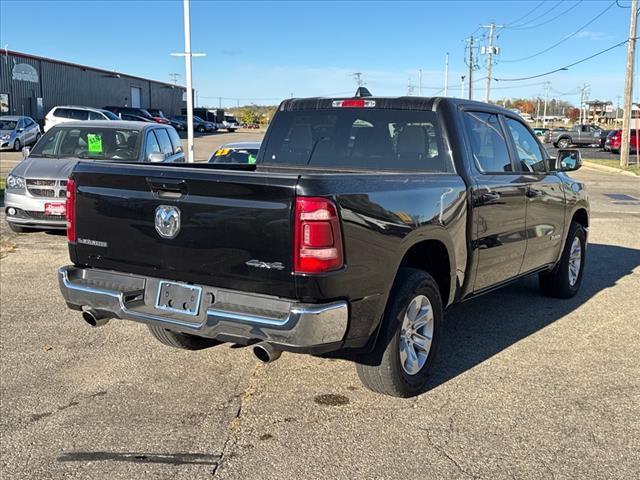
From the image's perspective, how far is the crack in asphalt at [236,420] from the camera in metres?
3.51

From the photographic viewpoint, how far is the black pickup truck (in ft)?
11.5

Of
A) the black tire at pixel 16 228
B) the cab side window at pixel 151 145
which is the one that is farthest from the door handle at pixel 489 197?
the black tire at pixel 16 228

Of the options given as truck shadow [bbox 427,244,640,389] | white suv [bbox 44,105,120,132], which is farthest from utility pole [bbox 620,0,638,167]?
truck shadow [bbox 427,244,640,389]

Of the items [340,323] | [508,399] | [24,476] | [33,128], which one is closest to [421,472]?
[340,323]

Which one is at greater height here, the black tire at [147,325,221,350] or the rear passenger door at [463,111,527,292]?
the rear passenger door at [463,111,527,292]

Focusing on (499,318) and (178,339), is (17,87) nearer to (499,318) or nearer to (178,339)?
(178,339)

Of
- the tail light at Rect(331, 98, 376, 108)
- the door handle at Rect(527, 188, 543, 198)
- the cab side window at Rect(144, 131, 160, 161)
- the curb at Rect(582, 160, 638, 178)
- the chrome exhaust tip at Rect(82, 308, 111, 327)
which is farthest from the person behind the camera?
the curb at Rect(582, 160, 638, 178)

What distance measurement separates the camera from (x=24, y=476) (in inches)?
132

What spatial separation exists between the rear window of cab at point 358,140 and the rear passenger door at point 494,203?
0.34 m

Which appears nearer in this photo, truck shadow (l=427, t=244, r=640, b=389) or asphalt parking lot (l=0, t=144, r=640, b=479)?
asphalt parking lot (l=0, t=144, r=640, b=479)

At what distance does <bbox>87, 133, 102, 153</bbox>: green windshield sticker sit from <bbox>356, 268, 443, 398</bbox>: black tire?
771cm

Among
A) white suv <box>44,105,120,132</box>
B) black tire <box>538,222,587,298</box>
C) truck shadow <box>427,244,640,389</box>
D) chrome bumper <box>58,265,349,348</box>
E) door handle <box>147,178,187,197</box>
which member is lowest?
truck shadow <box>427,244,640,389</box>

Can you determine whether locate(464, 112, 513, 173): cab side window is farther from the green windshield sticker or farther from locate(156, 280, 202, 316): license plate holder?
the green windshield sticker

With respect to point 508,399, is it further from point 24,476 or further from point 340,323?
point 24,476
